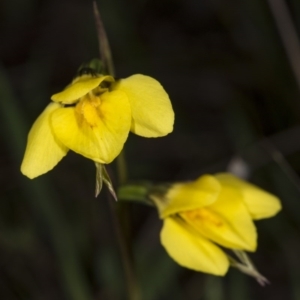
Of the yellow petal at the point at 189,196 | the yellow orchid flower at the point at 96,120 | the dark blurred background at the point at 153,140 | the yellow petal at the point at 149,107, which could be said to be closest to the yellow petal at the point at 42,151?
the yellow orchid flower at the point at 96,120

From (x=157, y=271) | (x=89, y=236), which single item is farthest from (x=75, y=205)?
(x=157, y=271)

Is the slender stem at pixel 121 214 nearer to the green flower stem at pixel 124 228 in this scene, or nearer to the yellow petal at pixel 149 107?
the green flower stem at pixel 124 228

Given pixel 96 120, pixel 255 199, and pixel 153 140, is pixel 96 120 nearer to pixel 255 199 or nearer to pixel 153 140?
pixel 255 199

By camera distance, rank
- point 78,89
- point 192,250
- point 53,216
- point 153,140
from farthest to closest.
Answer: point 153,140 < point 53,216 < point 192,250 < point 78,89

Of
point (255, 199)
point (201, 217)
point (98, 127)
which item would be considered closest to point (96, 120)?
point (98, 127)

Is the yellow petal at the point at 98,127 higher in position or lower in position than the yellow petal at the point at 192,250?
higher

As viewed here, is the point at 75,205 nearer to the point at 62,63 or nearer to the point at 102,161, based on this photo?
the point at 62,63

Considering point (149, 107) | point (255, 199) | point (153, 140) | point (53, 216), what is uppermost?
point (149, 107)
